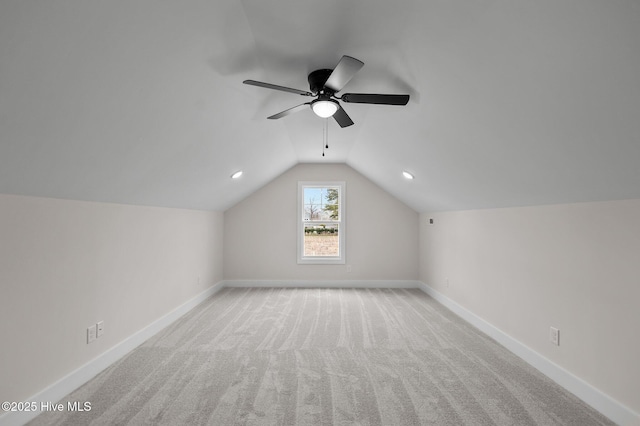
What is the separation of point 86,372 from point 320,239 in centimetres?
410

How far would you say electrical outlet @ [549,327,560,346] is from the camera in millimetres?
2541

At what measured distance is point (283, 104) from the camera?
3117mm

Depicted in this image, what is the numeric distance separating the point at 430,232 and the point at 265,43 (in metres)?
4.18

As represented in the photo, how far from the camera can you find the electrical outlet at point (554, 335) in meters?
2.54

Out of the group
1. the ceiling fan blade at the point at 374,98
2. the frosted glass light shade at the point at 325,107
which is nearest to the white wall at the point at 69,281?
the frosted glass light shade at the point at 325,107

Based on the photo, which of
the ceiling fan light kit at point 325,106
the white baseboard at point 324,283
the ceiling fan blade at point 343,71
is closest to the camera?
the ceiling fan blade at point 343,71

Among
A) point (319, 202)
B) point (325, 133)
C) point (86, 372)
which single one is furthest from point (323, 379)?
point (319, 202)

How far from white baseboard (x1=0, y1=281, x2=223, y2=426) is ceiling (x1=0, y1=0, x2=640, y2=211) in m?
1.23

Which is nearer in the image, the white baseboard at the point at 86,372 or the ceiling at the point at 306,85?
the ceiling at the point at 306,85

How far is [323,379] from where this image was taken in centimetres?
252

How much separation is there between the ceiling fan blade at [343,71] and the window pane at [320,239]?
4.00 meters

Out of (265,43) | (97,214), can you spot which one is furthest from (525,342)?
(97,214)

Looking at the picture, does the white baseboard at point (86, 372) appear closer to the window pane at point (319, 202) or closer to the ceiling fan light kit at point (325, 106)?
the ceiling fan light kit at point (325, 106)

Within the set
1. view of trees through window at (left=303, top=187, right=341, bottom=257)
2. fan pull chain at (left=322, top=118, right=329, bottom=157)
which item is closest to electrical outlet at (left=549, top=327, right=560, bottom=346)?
fan pull chain at (left=322, top=118, right=329, bottom=157)
